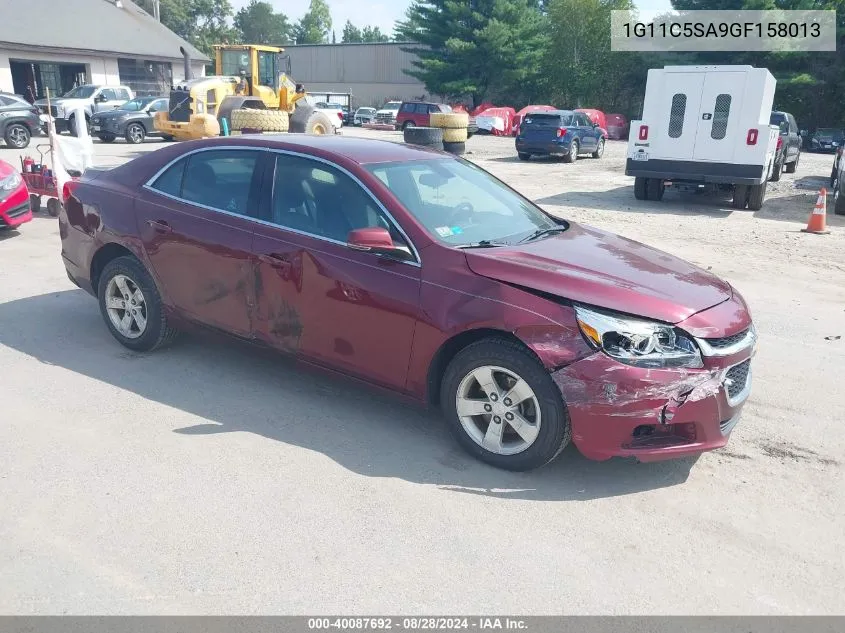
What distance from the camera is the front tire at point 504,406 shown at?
3.75 metres

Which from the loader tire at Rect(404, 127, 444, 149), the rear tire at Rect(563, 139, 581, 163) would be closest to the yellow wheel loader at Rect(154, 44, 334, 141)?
the loader tire at Rect(404, 127, 444, 149)

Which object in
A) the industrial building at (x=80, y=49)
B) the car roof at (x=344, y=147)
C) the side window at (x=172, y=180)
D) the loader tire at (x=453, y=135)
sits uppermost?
the industrial building at (x=80, y=49)

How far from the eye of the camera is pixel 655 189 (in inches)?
A: 628

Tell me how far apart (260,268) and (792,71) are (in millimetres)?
44772

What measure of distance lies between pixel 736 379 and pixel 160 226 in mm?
3878

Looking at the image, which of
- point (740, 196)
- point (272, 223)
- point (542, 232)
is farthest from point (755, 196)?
point (272, 223)

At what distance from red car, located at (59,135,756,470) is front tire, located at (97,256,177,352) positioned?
0.01 m

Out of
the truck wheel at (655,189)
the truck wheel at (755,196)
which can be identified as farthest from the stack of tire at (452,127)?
the truck wheel at (755,196)

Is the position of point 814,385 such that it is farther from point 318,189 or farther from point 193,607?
point 193,607

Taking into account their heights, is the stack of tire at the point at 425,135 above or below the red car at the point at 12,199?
above

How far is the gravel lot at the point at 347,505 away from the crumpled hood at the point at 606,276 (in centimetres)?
96

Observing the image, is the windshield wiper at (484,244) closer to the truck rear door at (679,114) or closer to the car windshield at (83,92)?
the truck rear door at (679,114)

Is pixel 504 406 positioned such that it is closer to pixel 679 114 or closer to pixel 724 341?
pixel 724 341
